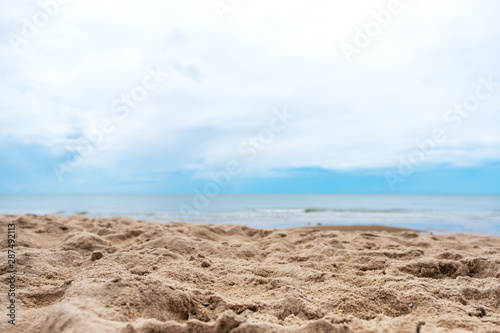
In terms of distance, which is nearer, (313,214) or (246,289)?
(246,289)

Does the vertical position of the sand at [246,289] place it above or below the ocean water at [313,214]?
below

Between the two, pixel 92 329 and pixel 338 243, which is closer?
pixel 92 329

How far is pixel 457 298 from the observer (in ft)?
7.97

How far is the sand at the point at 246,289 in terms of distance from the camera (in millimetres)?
1768

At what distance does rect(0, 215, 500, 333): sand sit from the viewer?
177 centimetres

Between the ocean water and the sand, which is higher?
the ocean water

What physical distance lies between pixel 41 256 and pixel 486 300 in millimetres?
4273

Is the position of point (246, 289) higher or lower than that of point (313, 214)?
lower

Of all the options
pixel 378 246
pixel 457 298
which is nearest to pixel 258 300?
pixel 457 298

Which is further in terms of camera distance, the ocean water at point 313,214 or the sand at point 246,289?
the ocean water at point 313,214

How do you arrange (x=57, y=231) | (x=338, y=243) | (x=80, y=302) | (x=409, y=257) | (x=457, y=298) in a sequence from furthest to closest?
1. (x=57, y=231)
2. (x=338, y=243)
3. (x=409, y=257)
4. (x=457, y=298)
5. (x=80, y=302)

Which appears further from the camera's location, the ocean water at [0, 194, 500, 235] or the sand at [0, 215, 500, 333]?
the ocean water at [0, 194, 500, 235]

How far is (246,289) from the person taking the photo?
2666mm

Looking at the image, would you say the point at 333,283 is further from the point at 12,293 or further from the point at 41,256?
the point at 41,256
